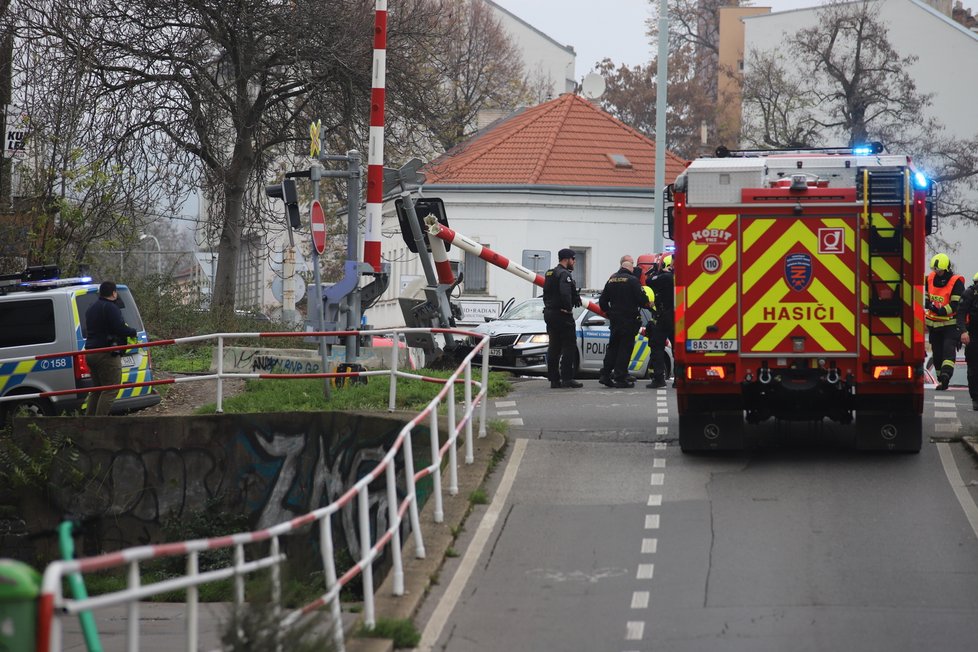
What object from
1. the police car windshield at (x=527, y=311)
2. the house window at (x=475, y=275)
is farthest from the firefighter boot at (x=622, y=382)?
the house window at (x=475, y=275)

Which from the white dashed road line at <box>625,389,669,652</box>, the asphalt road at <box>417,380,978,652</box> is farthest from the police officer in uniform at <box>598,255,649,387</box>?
the asphalt road at <box>417,380,978,652</box>

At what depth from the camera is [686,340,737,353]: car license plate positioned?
13.8m

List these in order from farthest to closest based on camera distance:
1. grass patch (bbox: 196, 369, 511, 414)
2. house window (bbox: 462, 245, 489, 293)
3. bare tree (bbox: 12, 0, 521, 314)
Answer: house window (bbox: 462, 245, 489, 293) < bare tree (bbox: 12, 0, 521, 314) < grass patch (bbox: 196, 369, 511, 414)

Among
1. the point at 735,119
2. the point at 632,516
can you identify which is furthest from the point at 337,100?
the point at 735,119

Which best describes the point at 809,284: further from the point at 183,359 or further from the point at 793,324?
the point at 183,359

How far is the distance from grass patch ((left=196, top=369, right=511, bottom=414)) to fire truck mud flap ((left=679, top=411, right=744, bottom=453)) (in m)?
3.46

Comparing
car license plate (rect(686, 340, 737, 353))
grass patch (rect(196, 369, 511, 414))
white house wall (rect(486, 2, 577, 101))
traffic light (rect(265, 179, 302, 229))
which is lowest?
grass patch (rect(196, 369, 511, 414))

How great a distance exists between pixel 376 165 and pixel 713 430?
6598mm

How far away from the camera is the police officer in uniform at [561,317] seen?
18891 millimetres

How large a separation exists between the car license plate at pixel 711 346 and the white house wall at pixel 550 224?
2886 cm

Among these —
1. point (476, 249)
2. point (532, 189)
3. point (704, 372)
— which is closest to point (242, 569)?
point (704, 372)

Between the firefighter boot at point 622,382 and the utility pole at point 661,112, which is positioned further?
the utility pole at point 661,112

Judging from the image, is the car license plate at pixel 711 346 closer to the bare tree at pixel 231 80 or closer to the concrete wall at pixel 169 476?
the concrete wall at pixel 169 476

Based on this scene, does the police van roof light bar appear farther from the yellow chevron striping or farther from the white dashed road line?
the white dashed road line
